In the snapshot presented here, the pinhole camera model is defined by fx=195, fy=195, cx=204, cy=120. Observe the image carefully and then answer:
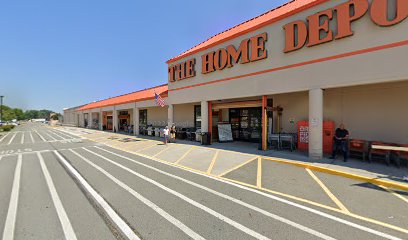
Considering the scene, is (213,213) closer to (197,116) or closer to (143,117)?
Result: (197,116)

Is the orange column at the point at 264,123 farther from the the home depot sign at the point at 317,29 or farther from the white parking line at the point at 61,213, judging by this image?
the white parking line at the point at 61,213

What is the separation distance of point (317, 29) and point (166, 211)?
31.9 feet

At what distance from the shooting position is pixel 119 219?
4.13 meters

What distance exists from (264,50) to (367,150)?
6.91 m

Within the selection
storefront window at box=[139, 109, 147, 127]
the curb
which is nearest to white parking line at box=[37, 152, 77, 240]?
the curb

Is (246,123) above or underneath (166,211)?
above

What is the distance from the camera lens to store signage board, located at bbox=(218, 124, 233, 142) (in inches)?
600

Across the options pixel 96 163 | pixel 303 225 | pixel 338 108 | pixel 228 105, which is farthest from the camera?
pixel 228 105

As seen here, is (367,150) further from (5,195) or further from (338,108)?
(5,195)

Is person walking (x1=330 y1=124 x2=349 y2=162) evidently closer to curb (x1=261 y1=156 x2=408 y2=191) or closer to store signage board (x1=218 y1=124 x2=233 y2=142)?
curb (x1=261 y1=156 x2=408 y2=191)

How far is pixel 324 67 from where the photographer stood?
8.74m

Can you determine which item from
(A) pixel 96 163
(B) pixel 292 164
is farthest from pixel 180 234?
(A) pixel 96 163

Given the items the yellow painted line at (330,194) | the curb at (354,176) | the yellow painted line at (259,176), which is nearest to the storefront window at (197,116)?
the yellow painted line at (259,176)

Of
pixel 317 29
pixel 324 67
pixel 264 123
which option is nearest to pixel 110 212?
pixel 264 123
